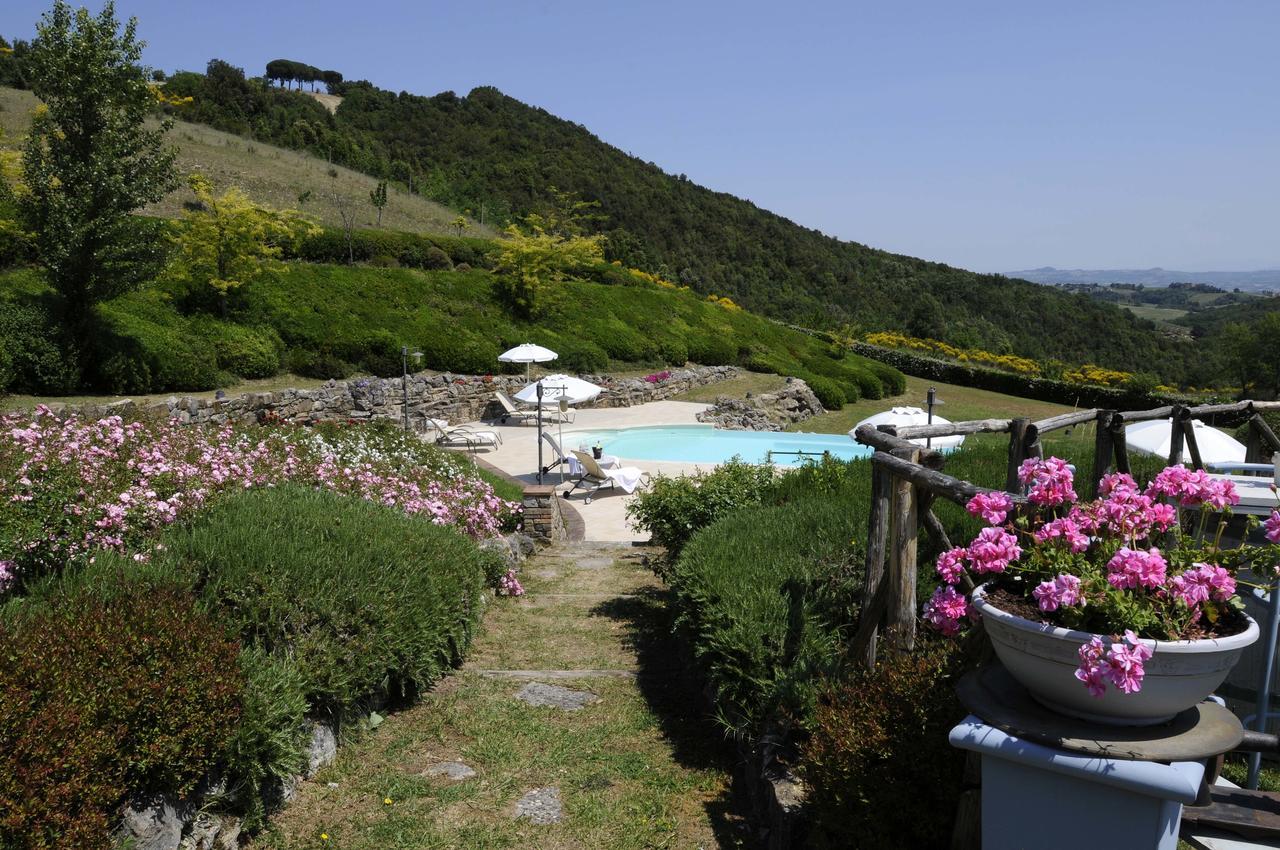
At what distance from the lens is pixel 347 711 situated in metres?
4.34

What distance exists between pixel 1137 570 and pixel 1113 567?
52 mm

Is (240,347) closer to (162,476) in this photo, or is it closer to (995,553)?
(162,476)

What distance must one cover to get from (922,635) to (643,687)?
7.99 ft

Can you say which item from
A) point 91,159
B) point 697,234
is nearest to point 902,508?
point 91,159

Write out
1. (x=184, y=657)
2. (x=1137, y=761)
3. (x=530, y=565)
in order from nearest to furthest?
(x=1137, y=761), (x=184, y=657), (x=530, y=565)

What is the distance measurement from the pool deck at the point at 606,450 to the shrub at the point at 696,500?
1.86 m

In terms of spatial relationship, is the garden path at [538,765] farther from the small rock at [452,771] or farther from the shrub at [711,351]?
the shrub at [711,351]

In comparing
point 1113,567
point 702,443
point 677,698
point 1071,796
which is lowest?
point 677,698

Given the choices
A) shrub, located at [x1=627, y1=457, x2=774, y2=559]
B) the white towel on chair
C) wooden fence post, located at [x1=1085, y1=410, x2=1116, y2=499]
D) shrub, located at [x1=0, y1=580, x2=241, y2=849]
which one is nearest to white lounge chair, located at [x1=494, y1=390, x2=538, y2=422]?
the white towel on chair

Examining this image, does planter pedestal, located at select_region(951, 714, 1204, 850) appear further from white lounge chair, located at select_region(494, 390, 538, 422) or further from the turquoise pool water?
white lounge chair, located at select_region(494, 390, 538, 422)

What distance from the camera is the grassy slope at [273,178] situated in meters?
30.8

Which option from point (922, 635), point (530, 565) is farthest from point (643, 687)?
point (530, 565)

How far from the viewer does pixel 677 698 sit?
5129 millimetres

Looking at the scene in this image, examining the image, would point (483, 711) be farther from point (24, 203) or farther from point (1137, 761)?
point (24, 203)
